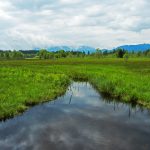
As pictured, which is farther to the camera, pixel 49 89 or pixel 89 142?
pixel 49 89

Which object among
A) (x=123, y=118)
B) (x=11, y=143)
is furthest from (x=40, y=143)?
(x=123, y=118)

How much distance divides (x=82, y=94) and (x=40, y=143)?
1886 cm

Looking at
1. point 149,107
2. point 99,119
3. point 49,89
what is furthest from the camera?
point 49,89

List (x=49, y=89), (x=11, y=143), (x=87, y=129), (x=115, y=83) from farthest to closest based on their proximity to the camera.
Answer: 1. (x=115, y=83)
2. (x=49, y=89)
3. (x=87, y=129)
4. (x=11, y=143)

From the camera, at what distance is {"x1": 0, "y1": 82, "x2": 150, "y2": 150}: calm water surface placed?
16547 mm

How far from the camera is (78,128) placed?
19.9m

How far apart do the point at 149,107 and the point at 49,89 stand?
42.3 ft

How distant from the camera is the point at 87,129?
19.7 metres

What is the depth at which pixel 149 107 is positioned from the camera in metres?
26.1

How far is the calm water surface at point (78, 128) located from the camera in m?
16.5

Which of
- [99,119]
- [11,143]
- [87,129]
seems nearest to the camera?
[11,143]

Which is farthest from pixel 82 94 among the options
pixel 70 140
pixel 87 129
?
pixel 70 140

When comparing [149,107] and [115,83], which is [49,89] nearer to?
[115,83]

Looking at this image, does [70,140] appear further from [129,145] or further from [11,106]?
[11,106]
